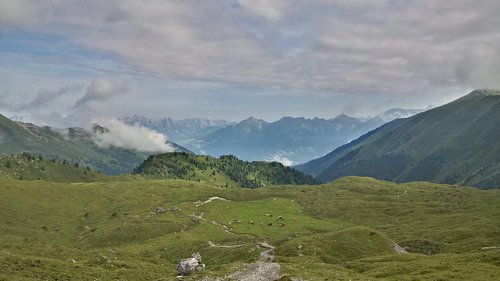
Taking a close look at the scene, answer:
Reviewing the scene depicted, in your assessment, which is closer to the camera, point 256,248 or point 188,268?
point 188,268

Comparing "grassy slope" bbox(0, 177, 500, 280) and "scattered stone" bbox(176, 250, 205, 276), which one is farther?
"scattered stone" bbox(176, 250, 205, 276)

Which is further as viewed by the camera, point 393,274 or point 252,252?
point 252,252

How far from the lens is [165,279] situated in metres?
73.6

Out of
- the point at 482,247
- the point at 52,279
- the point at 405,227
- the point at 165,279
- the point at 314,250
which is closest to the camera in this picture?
the point at 52,279

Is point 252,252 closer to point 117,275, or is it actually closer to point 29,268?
point 117,275


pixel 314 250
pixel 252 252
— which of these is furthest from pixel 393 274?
pixel 252 252

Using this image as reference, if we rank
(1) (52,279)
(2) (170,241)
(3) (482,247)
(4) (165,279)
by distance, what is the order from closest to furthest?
(1) (52,279), (4) (165,279), (3) (482,247), (2) (170,241)

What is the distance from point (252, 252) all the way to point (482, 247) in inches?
2465

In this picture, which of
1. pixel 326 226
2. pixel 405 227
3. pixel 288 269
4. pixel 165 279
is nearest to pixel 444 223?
pixel 405 227

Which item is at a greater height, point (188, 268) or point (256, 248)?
point (188, 268)

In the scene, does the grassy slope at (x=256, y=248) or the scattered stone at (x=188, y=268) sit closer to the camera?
the grassy slope at (x=256, y=248)

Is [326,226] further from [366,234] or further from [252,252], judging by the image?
[252,252]

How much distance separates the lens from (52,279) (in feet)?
227

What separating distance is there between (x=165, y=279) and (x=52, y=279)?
1749 cm
